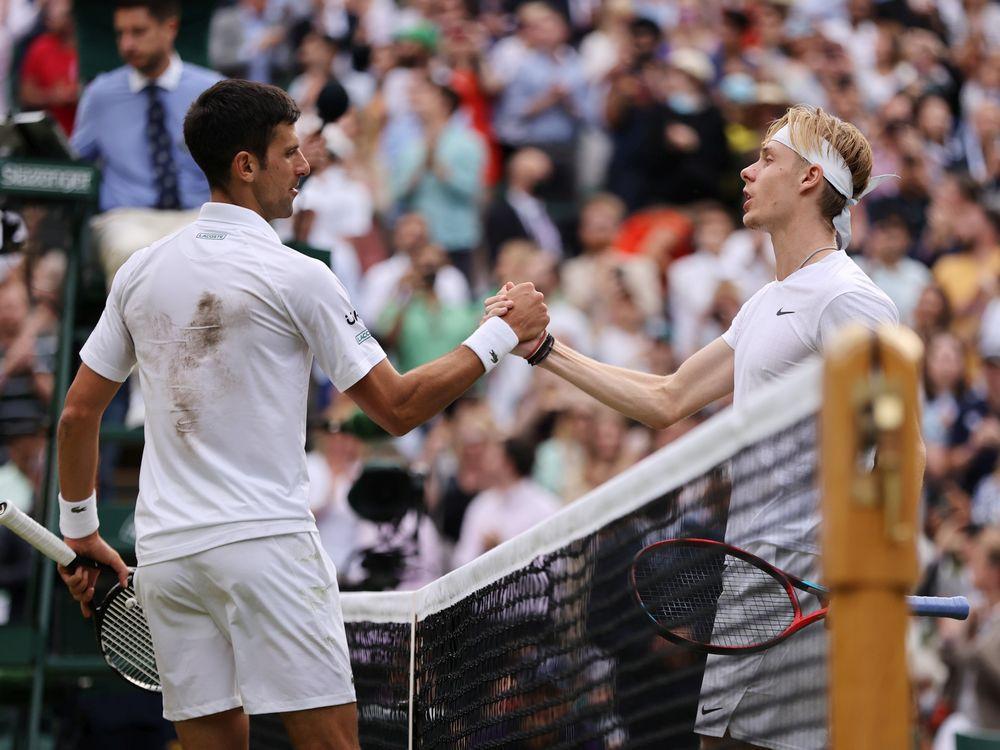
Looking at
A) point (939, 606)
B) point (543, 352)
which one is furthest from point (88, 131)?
point (939, 606)

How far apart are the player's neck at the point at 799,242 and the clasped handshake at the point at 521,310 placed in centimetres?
69

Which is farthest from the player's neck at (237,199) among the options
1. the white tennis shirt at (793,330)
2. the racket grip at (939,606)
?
the racket grip at (939,606)

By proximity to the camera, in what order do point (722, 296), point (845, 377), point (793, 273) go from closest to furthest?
point (845, 377)
point (793, 273)
point (722, 296)

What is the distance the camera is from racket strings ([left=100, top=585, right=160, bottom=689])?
174 inches

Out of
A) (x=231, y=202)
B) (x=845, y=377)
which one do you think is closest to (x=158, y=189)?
(x=231, y=202)

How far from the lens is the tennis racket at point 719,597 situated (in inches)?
142

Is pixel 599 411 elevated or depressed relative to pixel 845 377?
elevated

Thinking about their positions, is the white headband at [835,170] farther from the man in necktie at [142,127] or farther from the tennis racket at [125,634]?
the man in necktie at [142,127]

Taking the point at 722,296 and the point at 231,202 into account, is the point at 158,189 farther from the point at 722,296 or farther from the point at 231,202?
the point at 722,296

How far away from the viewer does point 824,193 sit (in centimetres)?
457

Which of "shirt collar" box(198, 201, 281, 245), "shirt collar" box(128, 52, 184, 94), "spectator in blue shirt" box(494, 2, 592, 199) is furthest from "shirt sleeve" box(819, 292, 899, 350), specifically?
"spectator in blue shirt" box(494, 2, 592, 199)

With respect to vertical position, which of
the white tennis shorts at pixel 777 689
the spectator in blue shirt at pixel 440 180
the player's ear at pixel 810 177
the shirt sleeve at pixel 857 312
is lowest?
the white tennis shorts at pixel 777 689

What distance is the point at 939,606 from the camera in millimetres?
3744

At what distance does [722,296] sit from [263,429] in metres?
7.27
